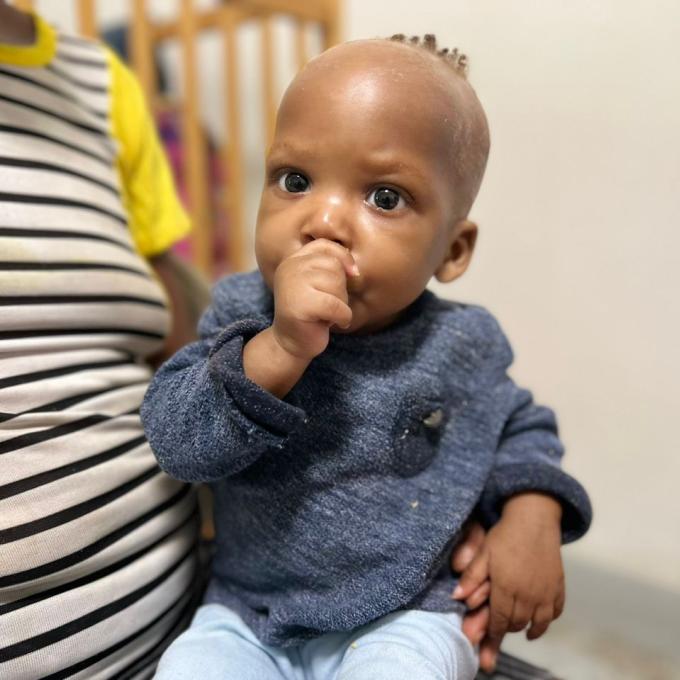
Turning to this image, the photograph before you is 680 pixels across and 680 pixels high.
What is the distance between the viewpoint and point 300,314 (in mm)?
441

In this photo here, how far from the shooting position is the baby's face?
19.3 inches

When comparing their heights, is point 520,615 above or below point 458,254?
below

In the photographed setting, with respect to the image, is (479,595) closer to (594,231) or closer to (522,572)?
(522,572)

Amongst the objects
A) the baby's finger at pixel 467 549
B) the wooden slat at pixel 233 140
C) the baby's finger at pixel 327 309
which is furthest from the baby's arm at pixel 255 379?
the wooden slat at pixel 233 140

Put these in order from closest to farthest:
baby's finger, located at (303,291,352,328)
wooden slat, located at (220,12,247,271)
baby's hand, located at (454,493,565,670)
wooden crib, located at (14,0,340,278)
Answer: baby's finger, located at (303,291,352,328) < baby's hand, located at (454,493,565,670) < wooden crib, located at (14,0,340,278) < wooden slat, located at (220,12,247,271)

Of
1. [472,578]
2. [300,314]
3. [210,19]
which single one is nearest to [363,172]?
[300,314]

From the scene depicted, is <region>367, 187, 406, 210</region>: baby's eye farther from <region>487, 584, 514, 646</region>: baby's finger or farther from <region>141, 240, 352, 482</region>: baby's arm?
<region>487, 584, 514, 646</region>: baby's finger

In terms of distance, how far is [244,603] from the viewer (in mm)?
587

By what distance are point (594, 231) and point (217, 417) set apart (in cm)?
72

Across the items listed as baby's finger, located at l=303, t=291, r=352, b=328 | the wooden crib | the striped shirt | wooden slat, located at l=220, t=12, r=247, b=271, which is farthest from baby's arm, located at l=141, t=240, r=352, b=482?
wooden slat, located at l=220, t=12, r=247, b=271

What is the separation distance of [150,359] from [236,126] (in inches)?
29.5

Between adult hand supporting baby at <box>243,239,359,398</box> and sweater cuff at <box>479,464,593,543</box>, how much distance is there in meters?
0.22

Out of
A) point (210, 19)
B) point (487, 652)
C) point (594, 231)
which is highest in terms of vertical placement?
point (210, 19)

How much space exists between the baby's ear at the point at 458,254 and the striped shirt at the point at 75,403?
0.99ft
